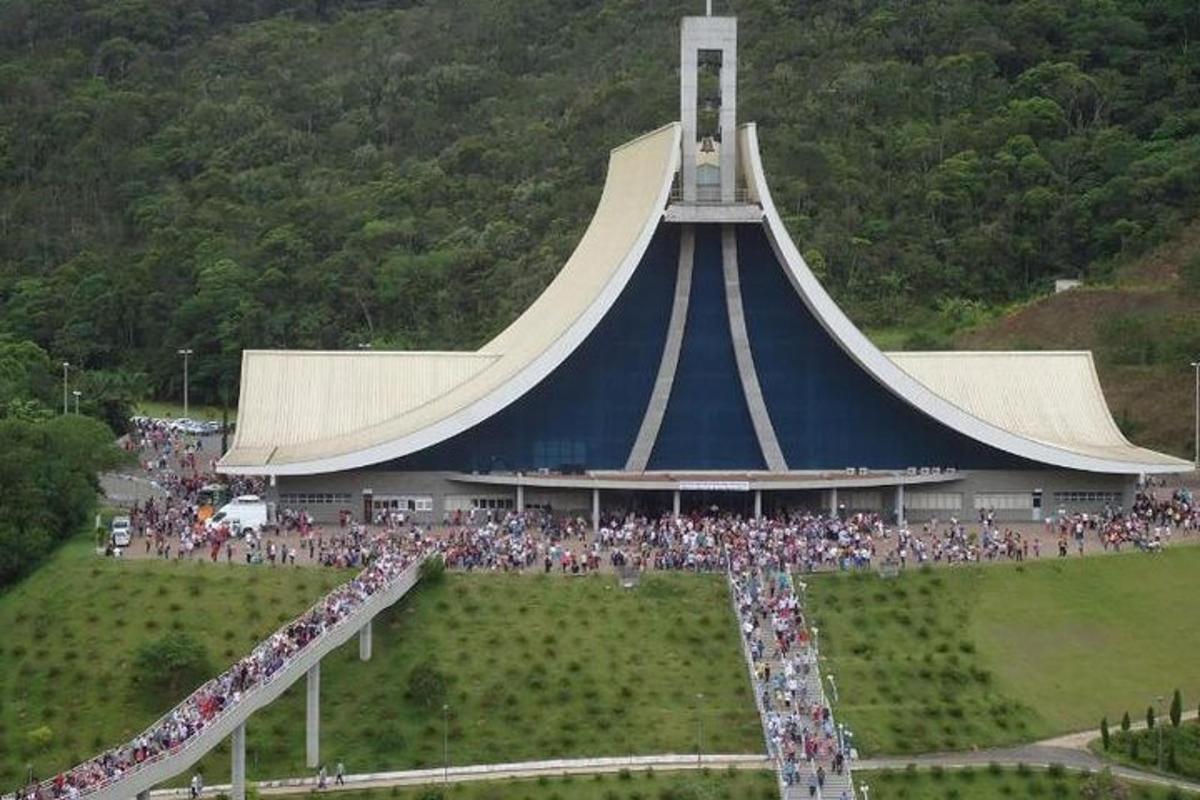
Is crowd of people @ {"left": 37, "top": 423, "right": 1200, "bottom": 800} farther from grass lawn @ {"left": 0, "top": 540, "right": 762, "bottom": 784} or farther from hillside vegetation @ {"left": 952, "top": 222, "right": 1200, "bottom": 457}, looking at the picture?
hillside vegetation @ {"left": 952, "top": 222, "right": 1200, "bottom": 457}

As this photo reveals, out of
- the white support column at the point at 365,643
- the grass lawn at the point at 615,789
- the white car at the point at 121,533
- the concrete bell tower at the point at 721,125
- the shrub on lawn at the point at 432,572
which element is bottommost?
the grass lawn at the point at 615,789

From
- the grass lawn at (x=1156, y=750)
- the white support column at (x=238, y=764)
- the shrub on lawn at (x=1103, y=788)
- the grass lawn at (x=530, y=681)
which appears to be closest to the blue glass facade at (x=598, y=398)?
the grass lawn at (x=530, y=681)

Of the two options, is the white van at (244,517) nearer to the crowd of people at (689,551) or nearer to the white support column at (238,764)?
the crowd of people at (689,551)

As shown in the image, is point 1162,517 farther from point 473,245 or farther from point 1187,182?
point 473,245

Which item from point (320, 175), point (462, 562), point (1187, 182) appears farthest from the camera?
point (320, 175)

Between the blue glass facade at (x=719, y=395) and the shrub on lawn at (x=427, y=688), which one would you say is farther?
the blue glass facade at (x=719, y=395)

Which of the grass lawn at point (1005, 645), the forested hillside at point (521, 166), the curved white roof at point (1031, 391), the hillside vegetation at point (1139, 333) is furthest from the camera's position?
the forested hillside at point (521, 166)

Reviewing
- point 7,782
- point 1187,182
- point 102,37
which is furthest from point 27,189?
point 7,782
